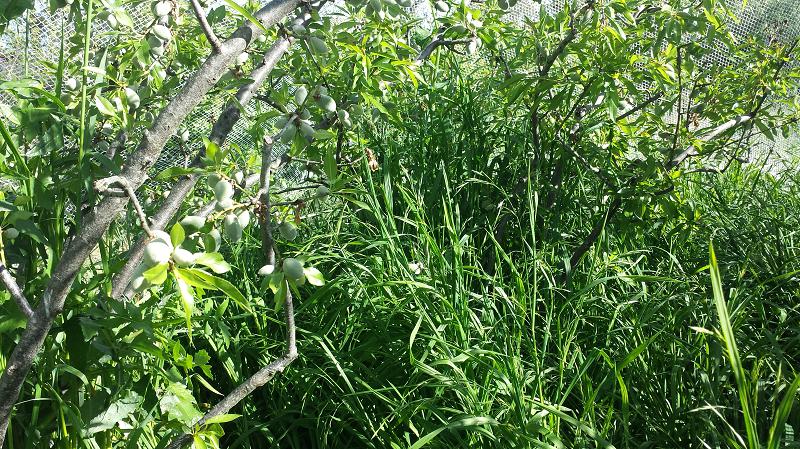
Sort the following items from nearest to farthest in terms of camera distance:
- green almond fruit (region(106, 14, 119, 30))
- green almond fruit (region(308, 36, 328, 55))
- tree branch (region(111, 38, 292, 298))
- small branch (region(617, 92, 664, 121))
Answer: tree branch (region(111, 38, 292, 298)) → green almond fruit (region(308, 36, 328, 55)) → green almond fruit (region(106, 14, 119, 30)) → small branch (region(617, 92, 664, 121))

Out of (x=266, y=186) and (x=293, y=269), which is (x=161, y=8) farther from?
(x=293, y=269)

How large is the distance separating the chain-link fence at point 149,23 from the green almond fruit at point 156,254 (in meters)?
0.55

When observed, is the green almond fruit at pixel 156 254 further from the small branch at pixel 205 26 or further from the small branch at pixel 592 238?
the small branch at pixel 592 238

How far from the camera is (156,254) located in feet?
3.32

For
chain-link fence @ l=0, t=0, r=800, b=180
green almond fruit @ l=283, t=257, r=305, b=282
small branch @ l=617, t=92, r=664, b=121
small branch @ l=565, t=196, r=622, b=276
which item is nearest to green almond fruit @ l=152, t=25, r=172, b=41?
chain-link fence @ l=0, t=0, r=800, b=180

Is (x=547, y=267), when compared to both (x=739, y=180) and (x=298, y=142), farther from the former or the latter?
(x=739, y=180)

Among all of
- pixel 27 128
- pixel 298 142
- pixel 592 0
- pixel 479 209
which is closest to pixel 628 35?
pixel 592 0

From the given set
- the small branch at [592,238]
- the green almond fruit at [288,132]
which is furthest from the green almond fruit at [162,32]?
the small branch at [592,238]

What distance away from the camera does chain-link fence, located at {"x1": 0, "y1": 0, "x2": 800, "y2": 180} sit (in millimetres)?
2171

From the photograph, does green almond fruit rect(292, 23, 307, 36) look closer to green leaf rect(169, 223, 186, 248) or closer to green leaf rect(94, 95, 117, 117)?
green leaf rect(94, 95, 117, 117)

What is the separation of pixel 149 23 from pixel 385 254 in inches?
36.7

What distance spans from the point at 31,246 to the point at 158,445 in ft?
1.55

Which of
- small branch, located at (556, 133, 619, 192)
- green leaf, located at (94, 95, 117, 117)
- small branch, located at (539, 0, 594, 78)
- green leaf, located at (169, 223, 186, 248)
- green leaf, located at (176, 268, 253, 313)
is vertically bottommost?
small branch, located at (556, 133, 619, 192)

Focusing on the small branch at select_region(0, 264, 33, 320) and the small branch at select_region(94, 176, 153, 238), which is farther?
the small branch at select_region(0, 264, 33, 320)
